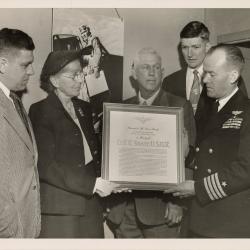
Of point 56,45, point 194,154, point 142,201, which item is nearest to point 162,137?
point 194,154

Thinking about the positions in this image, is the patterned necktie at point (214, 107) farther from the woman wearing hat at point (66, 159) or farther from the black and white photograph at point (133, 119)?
the woman wearing hat at point (66, 159)

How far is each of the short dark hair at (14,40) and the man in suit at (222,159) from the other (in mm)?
631

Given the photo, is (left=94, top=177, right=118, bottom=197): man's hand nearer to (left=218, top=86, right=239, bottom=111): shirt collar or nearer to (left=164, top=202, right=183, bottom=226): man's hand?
(left=164, top=202, right=183, bottom=226): man's hand

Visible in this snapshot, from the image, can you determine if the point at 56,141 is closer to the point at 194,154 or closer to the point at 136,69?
the point at 136,69

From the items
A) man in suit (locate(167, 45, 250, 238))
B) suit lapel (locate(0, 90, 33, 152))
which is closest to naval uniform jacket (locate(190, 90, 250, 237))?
man in suit (locate(167, 45, 250, 238))

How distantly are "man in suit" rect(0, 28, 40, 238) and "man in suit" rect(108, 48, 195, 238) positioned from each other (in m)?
0.29

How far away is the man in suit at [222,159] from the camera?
54.9 inches

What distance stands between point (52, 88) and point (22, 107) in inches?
4.8

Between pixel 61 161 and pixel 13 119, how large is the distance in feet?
0.73

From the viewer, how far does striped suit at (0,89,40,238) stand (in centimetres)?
129

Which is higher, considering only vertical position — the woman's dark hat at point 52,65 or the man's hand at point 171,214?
the woman's dark hat at point 52,65

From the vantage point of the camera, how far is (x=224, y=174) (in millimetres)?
1395

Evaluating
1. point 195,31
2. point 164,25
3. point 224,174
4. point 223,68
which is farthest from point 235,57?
point 224,174

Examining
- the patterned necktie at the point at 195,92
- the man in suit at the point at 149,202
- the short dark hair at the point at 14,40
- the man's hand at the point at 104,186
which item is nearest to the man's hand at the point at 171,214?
the man in suit at the point at 149,202
